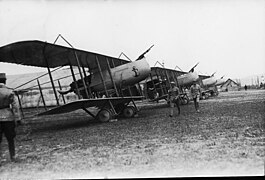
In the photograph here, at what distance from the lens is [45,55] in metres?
7.02

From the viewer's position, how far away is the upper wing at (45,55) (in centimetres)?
588

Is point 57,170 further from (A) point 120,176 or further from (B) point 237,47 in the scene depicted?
(B) point 237,47

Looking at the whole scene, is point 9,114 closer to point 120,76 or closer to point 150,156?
point 150,156

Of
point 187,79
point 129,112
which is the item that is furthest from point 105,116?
point 187,79

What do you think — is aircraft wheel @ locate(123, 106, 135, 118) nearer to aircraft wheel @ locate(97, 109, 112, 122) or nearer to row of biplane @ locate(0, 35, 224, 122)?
row of biplane @ locate(0, 35, 224, 122)

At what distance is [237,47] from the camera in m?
4.36

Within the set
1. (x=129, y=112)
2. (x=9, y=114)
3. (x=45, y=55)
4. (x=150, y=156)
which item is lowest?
(x=150, y=156)

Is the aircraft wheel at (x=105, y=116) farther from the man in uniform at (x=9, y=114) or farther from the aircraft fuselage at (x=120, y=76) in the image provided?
the man in uniform at (x=9, y=114)

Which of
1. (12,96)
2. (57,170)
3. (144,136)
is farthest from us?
(144,136)

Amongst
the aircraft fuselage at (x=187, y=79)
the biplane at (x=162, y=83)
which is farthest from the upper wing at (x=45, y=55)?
the aircraft fuselage at (x=187, y=79)

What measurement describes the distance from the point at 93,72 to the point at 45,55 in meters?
2.32

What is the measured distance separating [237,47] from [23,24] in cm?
392

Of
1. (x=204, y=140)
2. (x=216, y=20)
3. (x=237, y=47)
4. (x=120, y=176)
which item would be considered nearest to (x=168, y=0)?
(x=216, y=20)

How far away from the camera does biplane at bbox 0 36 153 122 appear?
669 centimetres
